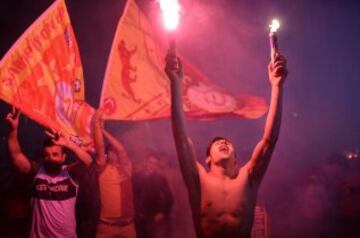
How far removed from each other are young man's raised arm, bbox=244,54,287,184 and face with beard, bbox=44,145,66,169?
217 centimetres

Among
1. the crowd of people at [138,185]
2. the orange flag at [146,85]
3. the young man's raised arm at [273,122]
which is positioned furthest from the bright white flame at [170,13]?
the orange flag at [146,85]

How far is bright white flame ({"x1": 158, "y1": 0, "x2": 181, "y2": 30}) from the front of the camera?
9.40 feet

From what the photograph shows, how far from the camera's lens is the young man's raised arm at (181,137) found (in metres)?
3.10

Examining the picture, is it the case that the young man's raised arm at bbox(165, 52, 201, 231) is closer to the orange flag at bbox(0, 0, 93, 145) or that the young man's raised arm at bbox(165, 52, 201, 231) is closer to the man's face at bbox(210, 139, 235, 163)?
the man's face at bbox(210, 139, 235, 163)

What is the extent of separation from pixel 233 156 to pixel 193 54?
3879 mm

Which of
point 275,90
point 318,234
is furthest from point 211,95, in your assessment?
point 318,234


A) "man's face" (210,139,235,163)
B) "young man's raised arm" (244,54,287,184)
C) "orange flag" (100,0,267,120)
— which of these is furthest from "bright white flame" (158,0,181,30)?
"orange flag" (100,0,267,120)

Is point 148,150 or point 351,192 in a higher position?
point 148,150

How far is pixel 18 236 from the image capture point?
518 centimetres

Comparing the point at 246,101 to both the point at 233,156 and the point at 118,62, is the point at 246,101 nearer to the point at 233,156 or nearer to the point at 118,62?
the point at 118,62

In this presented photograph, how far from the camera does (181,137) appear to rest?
3182 millimetres

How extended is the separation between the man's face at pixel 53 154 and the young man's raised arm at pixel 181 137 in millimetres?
1713

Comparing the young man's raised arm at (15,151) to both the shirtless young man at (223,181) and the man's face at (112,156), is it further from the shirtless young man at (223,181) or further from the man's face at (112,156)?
the shirtless young man at (223,181)

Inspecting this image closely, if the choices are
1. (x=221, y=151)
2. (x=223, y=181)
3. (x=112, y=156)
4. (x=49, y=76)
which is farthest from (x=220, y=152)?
(x=49, y=76)
